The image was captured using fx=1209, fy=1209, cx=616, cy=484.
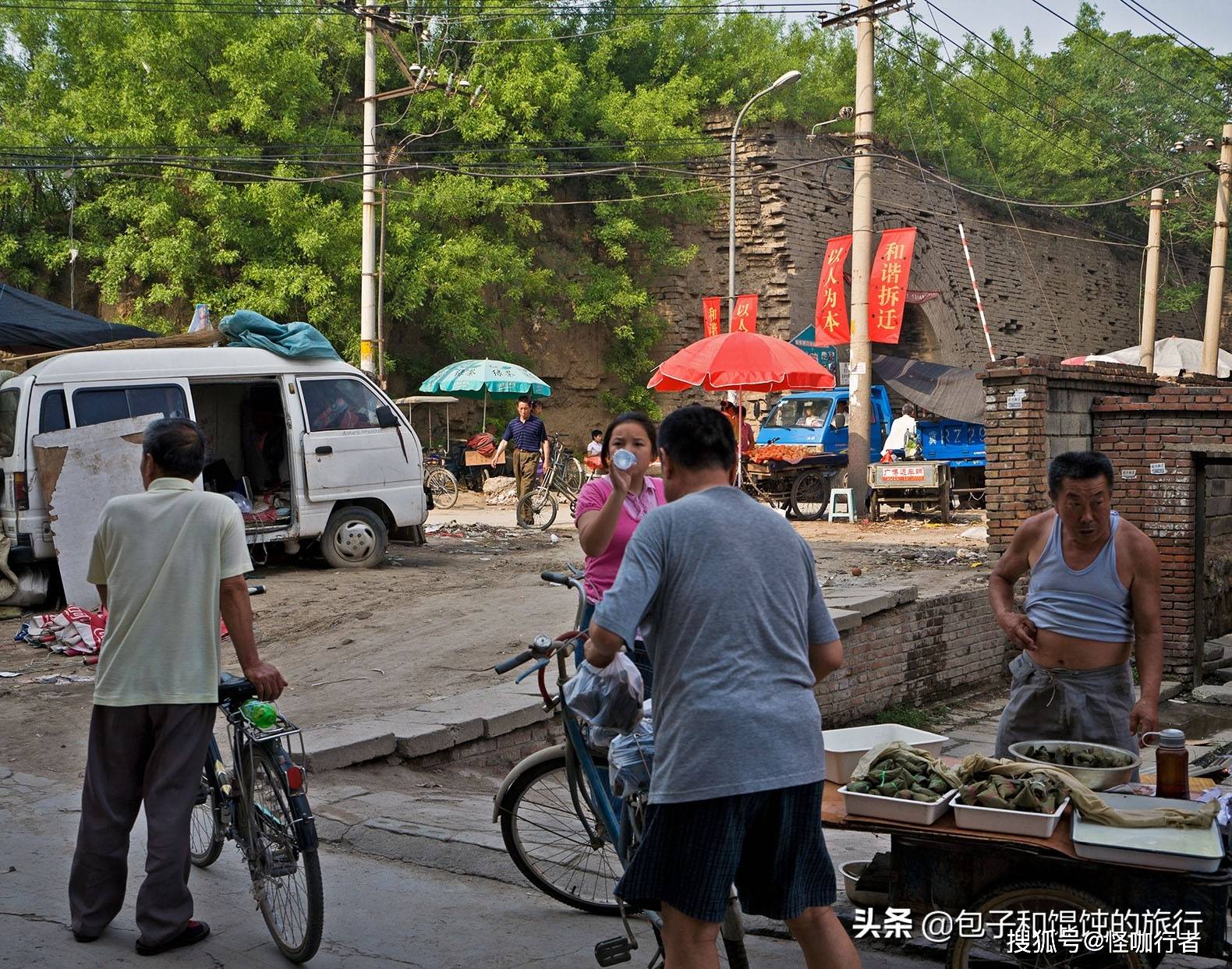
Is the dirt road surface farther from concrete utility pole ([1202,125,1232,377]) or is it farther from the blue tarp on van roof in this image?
concrete utility pole ([1202,125,1232,377])

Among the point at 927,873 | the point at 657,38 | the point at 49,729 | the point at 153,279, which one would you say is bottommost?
the point at 49,729

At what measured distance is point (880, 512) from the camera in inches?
717

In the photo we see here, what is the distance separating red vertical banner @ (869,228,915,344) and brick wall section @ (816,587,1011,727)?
12.4 metres

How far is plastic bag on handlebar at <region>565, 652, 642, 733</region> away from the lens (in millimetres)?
3223

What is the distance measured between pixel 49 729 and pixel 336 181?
1807cm

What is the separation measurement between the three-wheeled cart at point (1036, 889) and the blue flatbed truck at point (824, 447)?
15161 millimetres

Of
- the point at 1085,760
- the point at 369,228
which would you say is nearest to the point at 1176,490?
the point at 1085,760

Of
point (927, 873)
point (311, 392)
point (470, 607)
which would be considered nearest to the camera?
point (927, 873)

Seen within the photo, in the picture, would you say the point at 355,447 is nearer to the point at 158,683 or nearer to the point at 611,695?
the point at 158,683

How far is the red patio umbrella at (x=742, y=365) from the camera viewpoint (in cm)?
1706

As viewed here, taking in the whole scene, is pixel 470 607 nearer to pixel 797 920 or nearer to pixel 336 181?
pixel 797 920

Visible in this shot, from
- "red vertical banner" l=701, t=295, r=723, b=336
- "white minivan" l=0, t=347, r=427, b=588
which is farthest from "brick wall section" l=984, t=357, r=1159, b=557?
"red vertical banner" l=701, t=295, r=723, b=336

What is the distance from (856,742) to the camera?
154 inches

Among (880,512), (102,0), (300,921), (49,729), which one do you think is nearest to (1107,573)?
(300,921)
